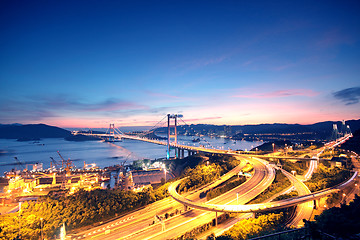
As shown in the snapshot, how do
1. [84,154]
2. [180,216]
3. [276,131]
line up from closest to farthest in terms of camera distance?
[180,216]
[84,154]
[276,131]

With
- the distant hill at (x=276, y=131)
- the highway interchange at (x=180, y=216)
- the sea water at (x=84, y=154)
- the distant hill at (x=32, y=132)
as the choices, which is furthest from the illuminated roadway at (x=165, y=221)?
the distant hill at (x=32, y=132)

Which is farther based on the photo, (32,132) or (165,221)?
(32,132)

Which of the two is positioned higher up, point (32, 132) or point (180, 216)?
point (32, 132)

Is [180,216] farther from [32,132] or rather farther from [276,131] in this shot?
[32,132]

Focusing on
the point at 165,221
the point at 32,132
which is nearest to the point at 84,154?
the point at 165,221

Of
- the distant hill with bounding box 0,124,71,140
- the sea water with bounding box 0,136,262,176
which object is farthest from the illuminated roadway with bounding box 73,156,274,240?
the distant hill with bounding box 0,124,71,140

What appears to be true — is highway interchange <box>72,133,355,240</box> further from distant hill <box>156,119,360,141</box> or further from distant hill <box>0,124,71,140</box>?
distant hill <box>0,124,71,140</box>

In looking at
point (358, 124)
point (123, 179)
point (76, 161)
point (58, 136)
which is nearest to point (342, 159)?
point (123, 179)

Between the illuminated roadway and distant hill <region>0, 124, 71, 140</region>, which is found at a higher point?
distant hill <region>0, 124, 71, 140</region>
